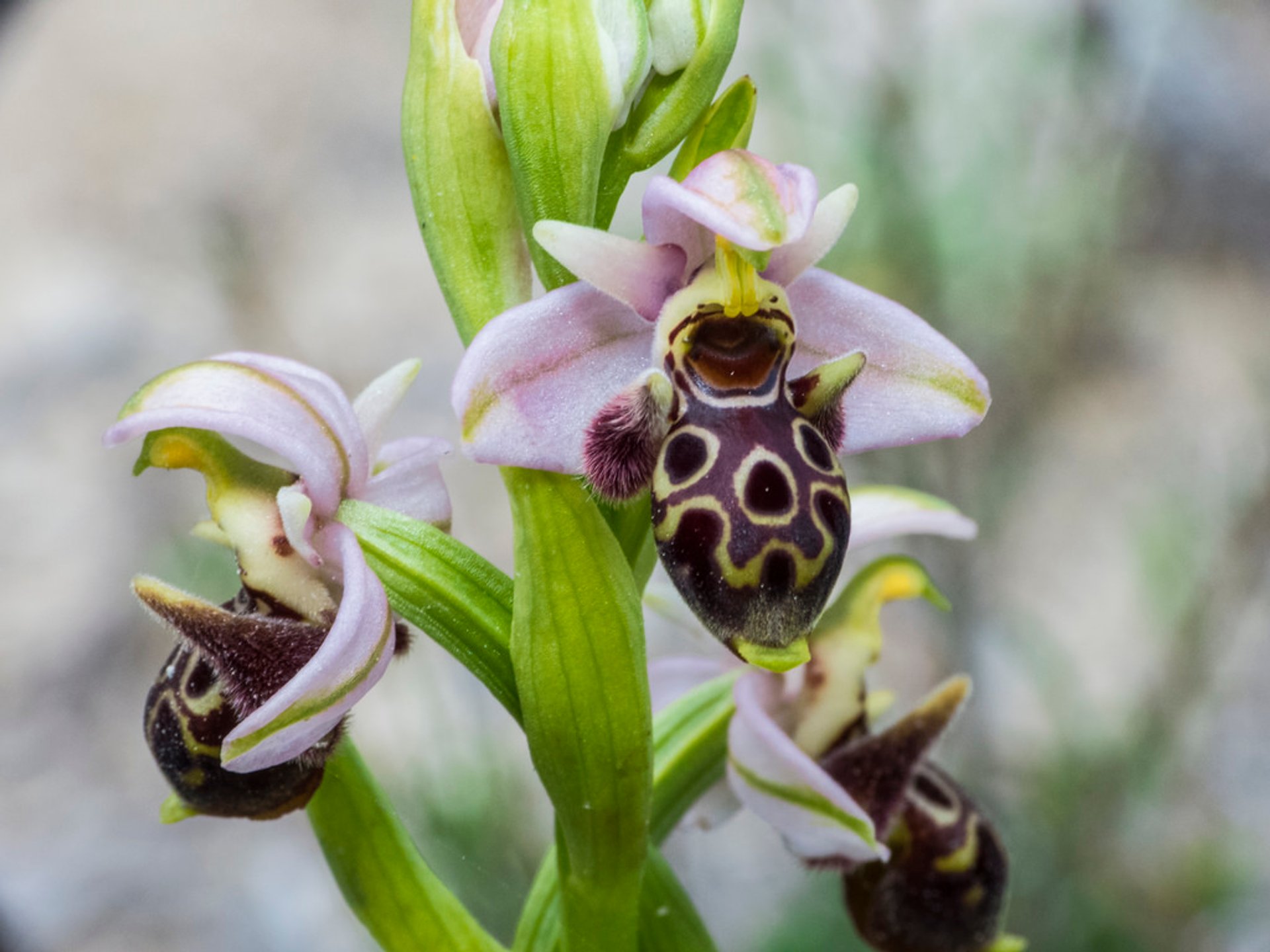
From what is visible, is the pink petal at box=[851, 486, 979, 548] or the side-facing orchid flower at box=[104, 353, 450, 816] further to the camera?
the pink petal at box=[851, 486, 979, 548]

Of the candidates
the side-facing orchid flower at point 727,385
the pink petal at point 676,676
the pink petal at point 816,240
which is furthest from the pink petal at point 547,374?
the pink petal at point 676,676

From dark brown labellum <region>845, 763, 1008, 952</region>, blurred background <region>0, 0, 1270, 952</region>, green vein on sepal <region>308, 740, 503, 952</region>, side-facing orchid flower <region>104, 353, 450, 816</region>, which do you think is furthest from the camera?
blurred background <region>0, 0, 1270, 952</region>

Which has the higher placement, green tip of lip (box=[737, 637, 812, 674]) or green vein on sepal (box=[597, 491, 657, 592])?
green tip of lip (box=[737, 637, 812, 674])

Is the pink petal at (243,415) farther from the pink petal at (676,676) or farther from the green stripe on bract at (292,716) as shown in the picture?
the pink petal at (676,676)

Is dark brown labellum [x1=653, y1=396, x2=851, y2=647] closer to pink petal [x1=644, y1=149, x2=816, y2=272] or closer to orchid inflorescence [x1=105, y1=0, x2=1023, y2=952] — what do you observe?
orchid inflorescence [x1=105, y1=0, x2=1023, y2=952]

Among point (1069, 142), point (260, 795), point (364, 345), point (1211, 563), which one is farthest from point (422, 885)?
point (364, 345)

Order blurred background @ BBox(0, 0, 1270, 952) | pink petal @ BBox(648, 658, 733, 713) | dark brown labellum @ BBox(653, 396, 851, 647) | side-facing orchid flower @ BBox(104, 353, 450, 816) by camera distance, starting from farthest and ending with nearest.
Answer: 1. blurred background @ BBox(0, 0, 1270, 952)
2. pink petal @ BBox(648, 658, 733, 713)
3. side-facing orchid flower @ BBox(104, 353, 450, 816)
4. dark brown labellum @ BBox(653, 396, 851, 647)

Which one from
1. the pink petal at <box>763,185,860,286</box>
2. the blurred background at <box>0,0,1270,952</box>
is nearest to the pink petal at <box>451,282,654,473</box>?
the pink petal at <box>763,185,860,286</box>

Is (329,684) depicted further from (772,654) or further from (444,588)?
(772,654)
